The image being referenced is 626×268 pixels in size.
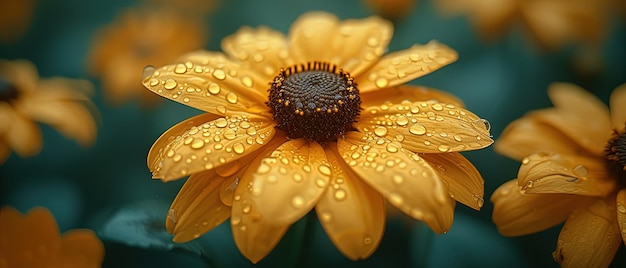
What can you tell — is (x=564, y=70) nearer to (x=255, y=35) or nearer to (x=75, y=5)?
(x=255, y=35)

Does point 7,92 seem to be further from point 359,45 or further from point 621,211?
point 621,211

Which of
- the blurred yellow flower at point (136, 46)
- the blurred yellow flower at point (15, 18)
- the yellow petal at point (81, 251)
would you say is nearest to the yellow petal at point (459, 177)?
the yellow petal at point (81, 251)

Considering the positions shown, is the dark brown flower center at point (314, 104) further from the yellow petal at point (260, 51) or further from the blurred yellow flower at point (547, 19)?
the blurred yellow flower at point (547, 19)

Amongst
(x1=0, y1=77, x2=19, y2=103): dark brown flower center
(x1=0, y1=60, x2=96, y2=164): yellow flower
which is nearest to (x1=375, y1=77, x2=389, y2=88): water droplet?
(x1=0, y1=60, x2=96, y2=164): yellow flower

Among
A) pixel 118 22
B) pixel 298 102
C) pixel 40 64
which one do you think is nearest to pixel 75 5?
pixel 118 22

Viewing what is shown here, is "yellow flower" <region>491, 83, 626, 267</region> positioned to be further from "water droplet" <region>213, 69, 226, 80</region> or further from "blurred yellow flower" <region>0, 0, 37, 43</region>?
"blurred yellow flower" <region>0, 0, 37, 43</region>

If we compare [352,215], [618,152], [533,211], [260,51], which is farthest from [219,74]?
[618,152]
